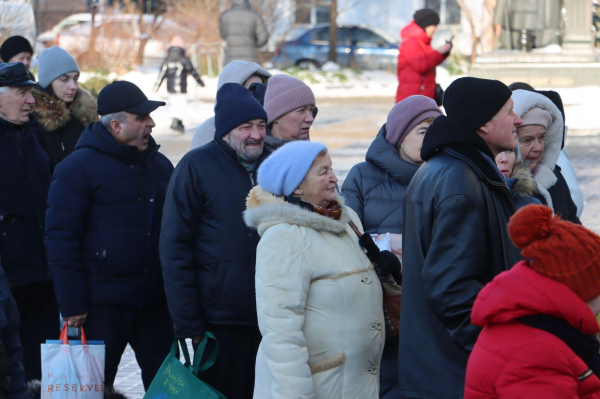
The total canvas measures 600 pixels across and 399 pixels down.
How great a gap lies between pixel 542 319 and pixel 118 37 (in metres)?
24.9

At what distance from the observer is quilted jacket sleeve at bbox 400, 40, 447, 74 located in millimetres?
Result: 10866

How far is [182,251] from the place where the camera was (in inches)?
166

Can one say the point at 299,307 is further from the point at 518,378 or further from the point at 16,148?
the point at 16,148

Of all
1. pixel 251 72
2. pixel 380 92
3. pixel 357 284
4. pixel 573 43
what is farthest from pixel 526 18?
pixel 357 284

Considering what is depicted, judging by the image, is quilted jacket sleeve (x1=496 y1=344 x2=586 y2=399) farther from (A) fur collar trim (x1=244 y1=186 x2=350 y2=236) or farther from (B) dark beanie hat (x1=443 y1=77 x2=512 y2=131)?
(A) fur collar trim (x1=244 y1=186 x2=350 y2=236)

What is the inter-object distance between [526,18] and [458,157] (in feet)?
49.3

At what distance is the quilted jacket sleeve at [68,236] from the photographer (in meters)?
4.55

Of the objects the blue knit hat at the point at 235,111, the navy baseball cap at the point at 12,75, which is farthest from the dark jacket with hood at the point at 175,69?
the blue knit hat at the point at 235,111

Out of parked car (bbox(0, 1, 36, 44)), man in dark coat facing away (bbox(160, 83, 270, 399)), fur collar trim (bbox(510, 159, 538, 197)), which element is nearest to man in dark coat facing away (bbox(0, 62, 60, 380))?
man in dark coat facing away (bbox(160, 83, 270, 399))

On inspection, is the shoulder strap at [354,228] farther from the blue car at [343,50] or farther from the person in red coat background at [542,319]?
the blue car at [343,50]

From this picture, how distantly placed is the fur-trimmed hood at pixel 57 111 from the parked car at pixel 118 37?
19.6 meters

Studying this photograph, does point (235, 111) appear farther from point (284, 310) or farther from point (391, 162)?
point (284, 310)

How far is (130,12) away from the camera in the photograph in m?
26.1

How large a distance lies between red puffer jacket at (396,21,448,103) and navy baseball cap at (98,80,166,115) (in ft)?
21.4
